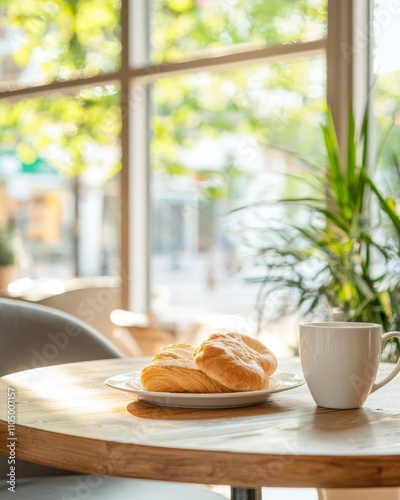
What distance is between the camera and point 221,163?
3801 millimetres

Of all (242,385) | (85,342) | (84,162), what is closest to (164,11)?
(84,162)

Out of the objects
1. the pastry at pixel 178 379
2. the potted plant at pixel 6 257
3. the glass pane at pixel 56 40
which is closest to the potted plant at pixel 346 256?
the pastry at pixel 178 379

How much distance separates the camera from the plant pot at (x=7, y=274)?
4.79 meters

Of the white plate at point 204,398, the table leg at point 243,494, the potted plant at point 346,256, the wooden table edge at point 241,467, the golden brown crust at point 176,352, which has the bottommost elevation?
the table leg at point 243,494

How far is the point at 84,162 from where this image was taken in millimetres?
4457

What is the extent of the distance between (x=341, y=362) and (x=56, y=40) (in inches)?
→ 155

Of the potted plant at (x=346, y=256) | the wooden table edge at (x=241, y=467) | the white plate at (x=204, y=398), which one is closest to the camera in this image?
the wooden table edge at (x=241, y=467)

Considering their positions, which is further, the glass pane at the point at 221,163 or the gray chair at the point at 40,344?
the glass pane at the point at 221,163

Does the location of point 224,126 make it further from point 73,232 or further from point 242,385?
point 242,385

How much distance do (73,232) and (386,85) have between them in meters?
2.18

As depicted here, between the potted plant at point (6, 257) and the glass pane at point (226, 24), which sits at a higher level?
the glass pane at point (226, 24)

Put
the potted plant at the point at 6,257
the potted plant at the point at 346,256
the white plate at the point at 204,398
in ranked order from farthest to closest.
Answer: the potted plant at the point at 6,257 → the potted plant at the point at 346,256 → the white plate at the point at 204,398

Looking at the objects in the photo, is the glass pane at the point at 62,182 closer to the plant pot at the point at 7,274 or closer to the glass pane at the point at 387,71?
the plant pot at the point at 7,274

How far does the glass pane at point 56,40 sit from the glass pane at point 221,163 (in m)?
0.45
